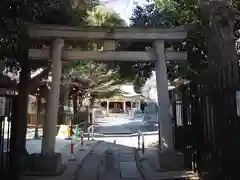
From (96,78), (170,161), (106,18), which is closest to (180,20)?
(170,161)

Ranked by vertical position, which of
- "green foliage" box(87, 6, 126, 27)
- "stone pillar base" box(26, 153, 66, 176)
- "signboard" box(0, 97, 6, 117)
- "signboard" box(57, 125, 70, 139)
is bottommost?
"stone pillar base" box(26, 153, 66, 176)

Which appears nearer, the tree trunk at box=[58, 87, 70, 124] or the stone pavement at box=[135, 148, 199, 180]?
the stone pavement at box=[135, 148, 199, 180]

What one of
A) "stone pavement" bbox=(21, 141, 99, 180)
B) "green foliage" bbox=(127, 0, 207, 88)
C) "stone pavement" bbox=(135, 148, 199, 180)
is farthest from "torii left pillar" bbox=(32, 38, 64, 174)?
"green foliage" bbox=(127, 0, 207, 88)

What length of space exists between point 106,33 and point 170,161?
14.4 ft

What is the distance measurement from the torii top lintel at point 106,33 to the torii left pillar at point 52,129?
32 cm

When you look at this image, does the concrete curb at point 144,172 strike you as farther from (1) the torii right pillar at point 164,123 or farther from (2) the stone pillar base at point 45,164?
(2) the stone pillar base at point 45,164

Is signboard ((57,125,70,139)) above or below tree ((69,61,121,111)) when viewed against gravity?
below

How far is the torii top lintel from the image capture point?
10.3 m

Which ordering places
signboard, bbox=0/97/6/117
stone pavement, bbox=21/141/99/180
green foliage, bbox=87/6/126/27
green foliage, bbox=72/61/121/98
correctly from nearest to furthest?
signboard, bbox=0/97/6/117 → stone pavement, bbox=21/141/99/180 → green foliage, bbox=87/6/126/27 → green foliage, bbox=72/61/121/98

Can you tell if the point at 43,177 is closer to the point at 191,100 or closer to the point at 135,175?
the point at 135,175

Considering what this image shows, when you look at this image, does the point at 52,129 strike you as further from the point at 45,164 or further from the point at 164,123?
the point at 164,123

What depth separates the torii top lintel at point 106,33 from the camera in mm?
10328

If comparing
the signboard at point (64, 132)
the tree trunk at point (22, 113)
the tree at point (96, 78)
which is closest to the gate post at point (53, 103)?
the tree trunk at point (22, 113)

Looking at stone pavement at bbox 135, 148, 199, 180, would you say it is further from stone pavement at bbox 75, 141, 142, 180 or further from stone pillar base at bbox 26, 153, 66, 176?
stone pillar base at bbox 26, 153, 66, 176
